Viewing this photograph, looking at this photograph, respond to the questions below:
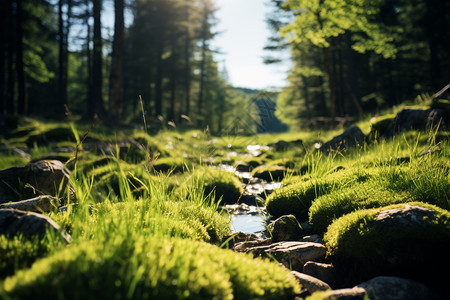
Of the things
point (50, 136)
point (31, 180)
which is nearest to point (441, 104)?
point (31, 180)

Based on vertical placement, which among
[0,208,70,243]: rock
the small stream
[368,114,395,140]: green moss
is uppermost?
[368,114,395,140]: green moss

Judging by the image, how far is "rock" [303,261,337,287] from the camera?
2.59 meters

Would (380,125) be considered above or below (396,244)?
above

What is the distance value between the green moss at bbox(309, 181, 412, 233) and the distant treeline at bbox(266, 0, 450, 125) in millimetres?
8570

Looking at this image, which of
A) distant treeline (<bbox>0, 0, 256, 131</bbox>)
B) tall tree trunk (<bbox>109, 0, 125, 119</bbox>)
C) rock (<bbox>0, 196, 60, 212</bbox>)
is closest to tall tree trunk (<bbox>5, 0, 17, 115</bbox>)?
distant treeline (<bbox>0, 0, 256, 131</bbox>)

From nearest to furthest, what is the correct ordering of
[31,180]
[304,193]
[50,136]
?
1. [31,180]
2. [304,193]
3. [50,136]

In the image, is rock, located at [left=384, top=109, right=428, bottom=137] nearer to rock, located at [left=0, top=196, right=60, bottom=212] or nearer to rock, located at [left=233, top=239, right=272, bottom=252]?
rock, located at [left=233, top=239, right=272, bottom=252]

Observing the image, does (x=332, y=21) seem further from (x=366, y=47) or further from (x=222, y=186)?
(x=222, y=186)

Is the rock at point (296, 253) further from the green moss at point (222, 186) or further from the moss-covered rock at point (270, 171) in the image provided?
the moss-covered rock at point (270, 171)

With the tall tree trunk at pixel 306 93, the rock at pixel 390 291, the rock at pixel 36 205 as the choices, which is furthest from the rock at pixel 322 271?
the tall tree trunk at pixel 306 93

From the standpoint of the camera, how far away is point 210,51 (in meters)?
26.6

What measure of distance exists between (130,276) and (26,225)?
1218 millimetres

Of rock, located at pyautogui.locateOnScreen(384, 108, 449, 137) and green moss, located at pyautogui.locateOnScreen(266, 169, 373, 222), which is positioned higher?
rock, located at pyautogui.locateOnScreen(384, 108, 449, 137)

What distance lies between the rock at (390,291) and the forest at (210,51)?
24.6ft
